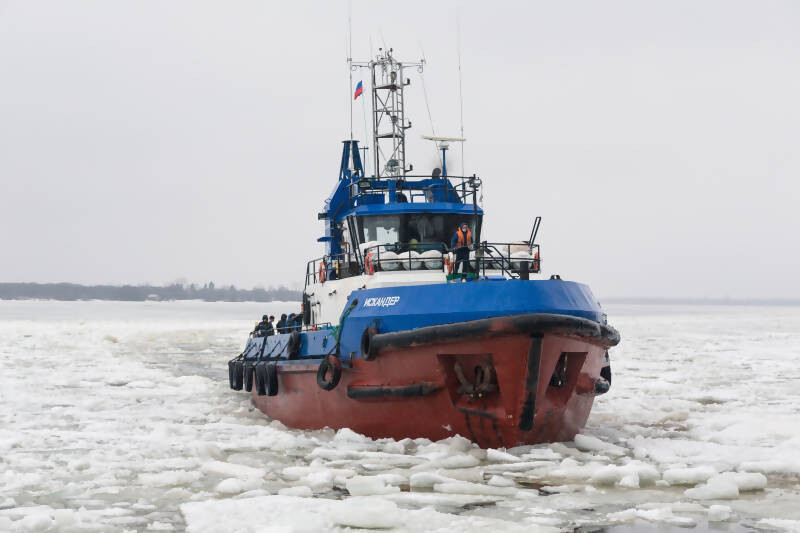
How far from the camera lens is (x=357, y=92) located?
16734 millimetres

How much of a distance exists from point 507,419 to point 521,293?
1.47m

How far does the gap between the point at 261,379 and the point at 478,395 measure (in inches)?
229

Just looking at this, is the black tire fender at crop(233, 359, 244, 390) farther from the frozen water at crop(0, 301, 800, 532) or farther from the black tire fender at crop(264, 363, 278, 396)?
the black tire fender at crop(264, 363, 278, 396)

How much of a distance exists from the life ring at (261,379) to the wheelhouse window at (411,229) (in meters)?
3.14

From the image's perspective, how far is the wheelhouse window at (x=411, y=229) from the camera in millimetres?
13281

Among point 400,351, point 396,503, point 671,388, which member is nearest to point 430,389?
point 400,351

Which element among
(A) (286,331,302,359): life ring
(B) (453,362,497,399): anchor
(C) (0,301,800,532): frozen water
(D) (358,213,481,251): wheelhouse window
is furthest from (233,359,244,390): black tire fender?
(B) (453,362,497,399): anchor

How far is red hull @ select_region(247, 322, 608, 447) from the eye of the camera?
10.0m

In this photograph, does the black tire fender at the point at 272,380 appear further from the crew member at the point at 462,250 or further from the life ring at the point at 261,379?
the crew member at the point at 462,250

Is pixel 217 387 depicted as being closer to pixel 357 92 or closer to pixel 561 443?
pixel 357 92

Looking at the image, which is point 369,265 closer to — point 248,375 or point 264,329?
point 248,375

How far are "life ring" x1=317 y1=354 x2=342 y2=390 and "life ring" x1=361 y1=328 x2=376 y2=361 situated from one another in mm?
556

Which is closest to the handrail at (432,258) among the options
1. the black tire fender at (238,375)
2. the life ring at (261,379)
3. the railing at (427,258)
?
the railing at (427,258)

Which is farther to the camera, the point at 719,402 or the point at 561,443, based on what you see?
the point at 719,402
